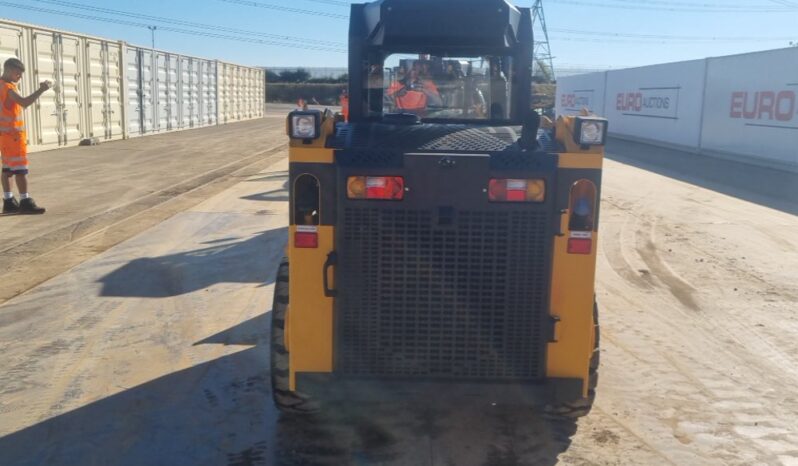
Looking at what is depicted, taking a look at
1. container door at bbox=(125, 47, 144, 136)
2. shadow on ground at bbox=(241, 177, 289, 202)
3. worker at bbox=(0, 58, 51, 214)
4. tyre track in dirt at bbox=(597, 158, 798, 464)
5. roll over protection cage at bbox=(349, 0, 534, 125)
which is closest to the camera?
tyre track in dirt at bbox=(597, 158, 798, 464)

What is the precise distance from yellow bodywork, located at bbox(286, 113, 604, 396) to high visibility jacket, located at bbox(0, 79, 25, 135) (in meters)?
8.23

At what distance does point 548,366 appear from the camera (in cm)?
451

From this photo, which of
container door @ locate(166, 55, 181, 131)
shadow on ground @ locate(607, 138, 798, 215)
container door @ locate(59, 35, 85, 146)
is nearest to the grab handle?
shadow on ground @ locate(607, 138, 798, 215)

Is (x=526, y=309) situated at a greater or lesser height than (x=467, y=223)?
lesser

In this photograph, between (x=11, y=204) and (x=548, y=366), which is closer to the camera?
(x=548, y=366)

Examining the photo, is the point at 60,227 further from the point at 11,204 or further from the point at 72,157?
the point at 72,157

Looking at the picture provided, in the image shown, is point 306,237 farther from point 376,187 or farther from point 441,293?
point 441,293

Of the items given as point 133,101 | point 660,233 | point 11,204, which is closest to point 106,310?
point 11,204

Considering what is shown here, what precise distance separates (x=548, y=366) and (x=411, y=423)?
0.87 meters

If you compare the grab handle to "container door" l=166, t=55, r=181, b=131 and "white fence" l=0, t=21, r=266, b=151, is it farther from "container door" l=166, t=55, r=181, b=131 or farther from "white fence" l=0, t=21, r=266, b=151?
"container door" l=166, t=55, r=181, b=131

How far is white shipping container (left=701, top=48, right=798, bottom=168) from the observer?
18625 mm

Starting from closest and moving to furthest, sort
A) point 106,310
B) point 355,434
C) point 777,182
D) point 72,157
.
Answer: point 355,434, point 106,310, point 777,182, point 72,157

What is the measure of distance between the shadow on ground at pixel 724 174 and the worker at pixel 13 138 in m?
11.2

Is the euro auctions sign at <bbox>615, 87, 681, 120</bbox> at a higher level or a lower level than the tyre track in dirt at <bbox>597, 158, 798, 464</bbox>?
higher
